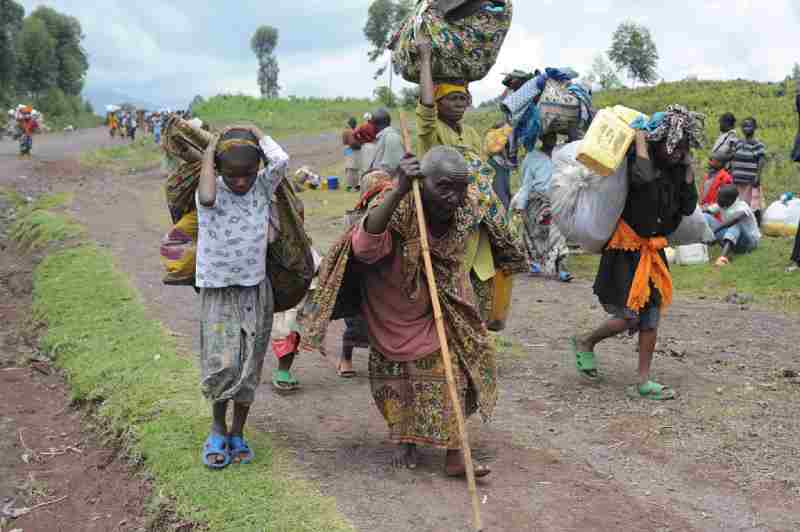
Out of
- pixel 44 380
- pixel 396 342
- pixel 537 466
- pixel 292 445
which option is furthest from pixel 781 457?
pixel 44 380

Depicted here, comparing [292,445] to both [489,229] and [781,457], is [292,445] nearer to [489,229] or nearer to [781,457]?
[489,229]

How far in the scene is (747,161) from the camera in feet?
40.9

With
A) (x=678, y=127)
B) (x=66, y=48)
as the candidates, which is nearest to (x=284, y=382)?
(x=678, y=127)

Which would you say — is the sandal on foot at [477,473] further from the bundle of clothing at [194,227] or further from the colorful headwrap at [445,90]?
the colorful headwrap at [445,90]

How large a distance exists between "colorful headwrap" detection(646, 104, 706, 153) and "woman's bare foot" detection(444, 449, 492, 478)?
245 cm

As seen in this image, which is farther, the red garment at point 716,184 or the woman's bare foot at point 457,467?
the red garment at point 716,184

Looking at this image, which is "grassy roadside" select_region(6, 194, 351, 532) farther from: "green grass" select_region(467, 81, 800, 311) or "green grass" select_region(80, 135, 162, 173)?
"green grass" select_region(80, 135, 162, 173)

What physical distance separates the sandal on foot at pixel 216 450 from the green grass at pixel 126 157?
23609 mm

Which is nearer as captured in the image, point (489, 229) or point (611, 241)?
point (489, 229)

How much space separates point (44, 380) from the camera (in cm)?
773

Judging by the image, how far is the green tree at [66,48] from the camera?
71875 mm

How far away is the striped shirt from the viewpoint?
40.8 ft

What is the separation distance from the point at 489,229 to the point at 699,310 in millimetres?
4622

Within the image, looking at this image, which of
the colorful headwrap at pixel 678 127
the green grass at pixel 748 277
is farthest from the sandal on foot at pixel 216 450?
the green grass at pixel 748 277
